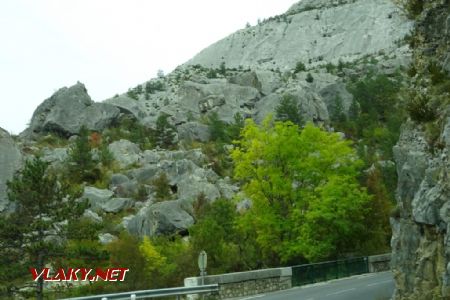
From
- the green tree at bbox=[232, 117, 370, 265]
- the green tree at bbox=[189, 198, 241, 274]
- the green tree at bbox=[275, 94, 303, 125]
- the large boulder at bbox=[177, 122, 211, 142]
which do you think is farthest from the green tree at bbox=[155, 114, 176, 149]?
the green tree at bbox=[189, 198, 241, 274]

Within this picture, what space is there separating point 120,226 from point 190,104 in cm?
4461

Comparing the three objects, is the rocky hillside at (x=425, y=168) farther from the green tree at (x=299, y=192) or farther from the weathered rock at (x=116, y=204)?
the weathered rock at (x=116, y=204)

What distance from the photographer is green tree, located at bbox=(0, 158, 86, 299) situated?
25.0 meters

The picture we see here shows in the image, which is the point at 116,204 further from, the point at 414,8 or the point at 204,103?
the point at 414,8

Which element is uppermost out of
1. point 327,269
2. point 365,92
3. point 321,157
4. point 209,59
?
point 209,59

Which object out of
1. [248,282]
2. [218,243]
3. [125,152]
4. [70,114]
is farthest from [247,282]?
[70,114]

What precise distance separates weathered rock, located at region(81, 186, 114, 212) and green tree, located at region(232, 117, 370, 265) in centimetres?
2288

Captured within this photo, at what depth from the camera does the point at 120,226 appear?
43.6 metres

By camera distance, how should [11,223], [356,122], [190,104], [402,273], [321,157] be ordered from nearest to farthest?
1. [402,273]
2. [11,223]
3. [321,157]
4. [356,122]
5. [190,104]

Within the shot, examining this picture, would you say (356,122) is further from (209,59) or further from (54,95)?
(209,59)

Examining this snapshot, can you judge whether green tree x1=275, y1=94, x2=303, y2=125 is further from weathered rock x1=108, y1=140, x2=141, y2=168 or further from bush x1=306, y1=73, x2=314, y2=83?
bush x1=306, y1=73, x2=314, y2=83

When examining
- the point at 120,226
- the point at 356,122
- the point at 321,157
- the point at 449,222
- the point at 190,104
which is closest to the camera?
the point at 449,222

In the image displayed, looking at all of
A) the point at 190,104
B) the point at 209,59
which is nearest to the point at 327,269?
the point at 190,104

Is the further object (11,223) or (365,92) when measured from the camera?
(365,92)
